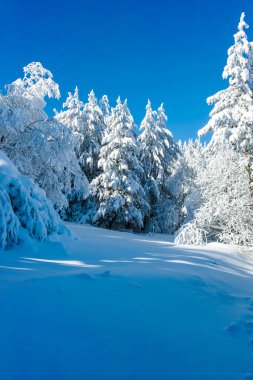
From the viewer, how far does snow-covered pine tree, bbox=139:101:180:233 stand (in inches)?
804

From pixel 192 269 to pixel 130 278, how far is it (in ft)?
5.33

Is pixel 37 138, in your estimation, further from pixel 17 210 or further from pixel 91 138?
pixel 91 138

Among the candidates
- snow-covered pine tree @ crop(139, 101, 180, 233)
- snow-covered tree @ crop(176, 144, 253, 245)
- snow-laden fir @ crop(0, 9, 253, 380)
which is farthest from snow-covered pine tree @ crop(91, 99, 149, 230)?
snow-covered tree @ crop(176, 144, 253, 245)

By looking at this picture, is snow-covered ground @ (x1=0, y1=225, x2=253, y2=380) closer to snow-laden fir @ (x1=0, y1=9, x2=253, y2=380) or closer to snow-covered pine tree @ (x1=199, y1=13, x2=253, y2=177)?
snow-laden fir @ (x1=0, y1=9, x2=253, y2=380)

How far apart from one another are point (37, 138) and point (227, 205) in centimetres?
920

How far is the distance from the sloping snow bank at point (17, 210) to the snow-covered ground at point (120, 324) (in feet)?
2.06

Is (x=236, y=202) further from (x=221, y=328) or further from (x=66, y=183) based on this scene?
(x=221, y=328)

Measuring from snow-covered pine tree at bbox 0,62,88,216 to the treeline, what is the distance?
4cm

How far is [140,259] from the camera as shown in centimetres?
579

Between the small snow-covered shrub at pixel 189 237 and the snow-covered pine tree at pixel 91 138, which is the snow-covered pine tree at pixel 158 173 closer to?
the snow-covered pine tree at pixel 91 138

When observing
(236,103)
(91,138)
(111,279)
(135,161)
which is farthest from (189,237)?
(91,138)

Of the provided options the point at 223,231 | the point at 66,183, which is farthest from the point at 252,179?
the point at 66,183

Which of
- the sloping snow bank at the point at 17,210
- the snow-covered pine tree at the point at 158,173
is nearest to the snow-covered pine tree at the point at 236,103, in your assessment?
the snow-covered pine tree at the point at 158,173

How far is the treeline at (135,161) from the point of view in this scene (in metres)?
11.1
